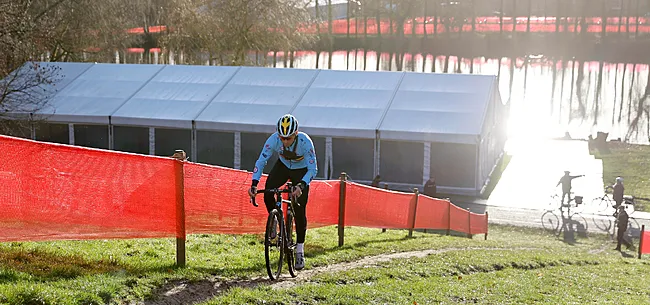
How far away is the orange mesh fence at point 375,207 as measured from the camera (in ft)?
46.8

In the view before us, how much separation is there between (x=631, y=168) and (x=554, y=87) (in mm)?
31848

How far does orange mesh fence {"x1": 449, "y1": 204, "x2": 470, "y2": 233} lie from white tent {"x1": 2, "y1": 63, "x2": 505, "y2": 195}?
6693mm

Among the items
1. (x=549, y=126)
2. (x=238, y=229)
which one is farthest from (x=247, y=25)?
(x=238, y=229)

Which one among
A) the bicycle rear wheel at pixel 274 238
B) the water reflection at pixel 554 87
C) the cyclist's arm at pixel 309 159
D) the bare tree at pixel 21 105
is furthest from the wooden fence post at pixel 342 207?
the water reflection at pixel 554 87

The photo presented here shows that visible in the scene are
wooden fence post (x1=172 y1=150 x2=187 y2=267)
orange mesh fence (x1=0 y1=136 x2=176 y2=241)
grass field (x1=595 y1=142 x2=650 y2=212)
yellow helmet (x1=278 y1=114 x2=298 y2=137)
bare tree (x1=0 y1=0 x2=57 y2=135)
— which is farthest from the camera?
grass field (x1=595 y1=142 x2=650 y2=212)

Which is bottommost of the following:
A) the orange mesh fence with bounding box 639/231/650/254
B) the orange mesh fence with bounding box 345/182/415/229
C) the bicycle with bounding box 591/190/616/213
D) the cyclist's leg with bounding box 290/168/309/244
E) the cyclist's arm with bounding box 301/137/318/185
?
the orange mesh fence with bounding box 639/231/650/254

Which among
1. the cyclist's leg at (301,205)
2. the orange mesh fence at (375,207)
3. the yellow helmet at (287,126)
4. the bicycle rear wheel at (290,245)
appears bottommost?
the orange mesh fence at (375,207)

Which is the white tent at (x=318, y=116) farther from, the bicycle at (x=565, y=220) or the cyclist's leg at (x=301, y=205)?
the cyclist's leg at (x=301, y=205)

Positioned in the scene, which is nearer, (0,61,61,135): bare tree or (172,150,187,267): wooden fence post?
(172,150,187,267): wooden fence post

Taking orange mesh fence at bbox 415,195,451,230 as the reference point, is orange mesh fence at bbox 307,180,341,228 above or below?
above

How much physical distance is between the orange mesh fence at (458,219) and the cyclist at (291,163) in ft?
39.0

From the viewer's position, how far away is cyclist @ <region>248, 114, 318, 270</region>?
9.09m

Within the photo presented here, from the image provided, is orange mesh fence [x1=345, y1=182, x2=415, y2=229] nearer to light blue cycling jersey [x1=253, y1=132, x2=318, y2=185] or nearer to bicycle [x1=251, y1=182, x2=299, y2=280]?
bicycle [x1=251, y1=182, x2=299, y2=280]

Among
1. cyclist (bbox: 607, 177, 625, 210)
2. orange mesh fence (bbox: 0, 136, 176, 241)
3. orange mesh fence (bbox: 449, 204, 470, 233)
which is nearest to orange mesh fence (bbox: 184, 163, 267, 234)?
orange mesh fence (bbox: 0, 136, 176, 241)
